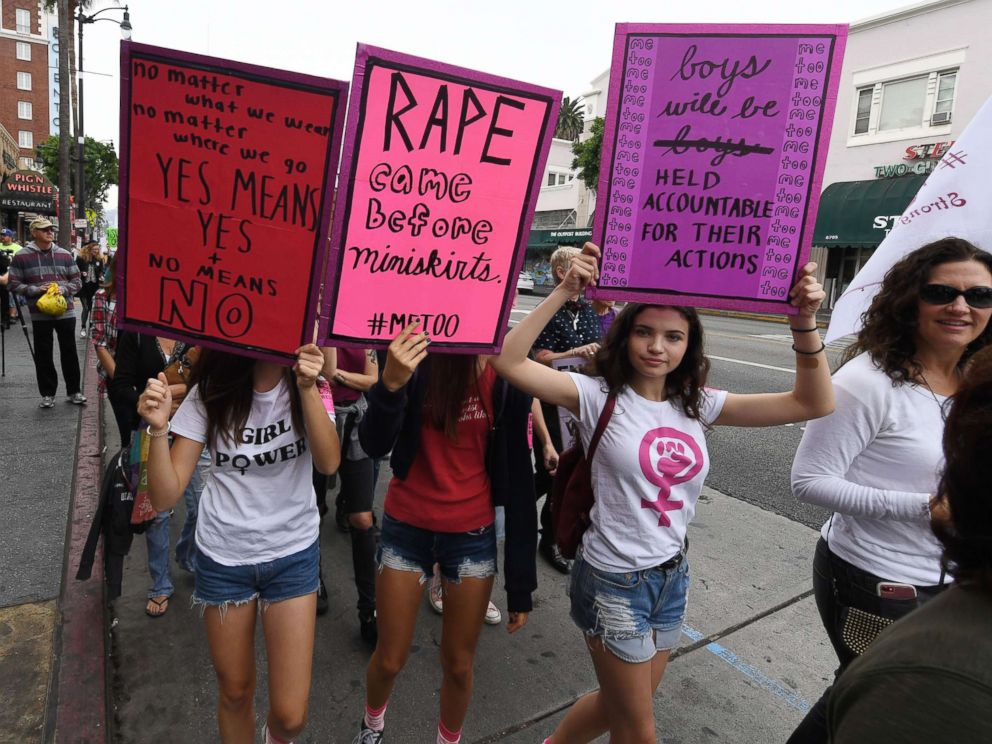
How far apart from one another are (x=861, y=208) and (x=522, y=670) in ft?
81.0

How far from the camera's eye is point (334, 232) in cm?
187

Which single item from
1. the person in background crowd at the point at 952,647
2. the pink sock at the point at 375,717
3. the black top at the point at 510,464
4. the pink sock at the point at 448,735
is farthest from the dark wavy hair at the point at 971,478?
the pink sock at the point at 375,717

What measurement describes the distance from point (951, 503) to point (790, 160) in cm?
138

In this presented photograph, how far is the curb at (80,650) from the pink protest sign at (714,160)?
2.60 m

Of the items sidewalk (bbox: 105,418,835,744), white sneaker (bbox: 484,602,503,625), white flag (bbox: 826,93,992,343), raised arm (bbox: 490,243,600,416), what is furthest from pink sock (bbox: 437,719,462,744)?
white flag (bbox: 826,93,992,343)

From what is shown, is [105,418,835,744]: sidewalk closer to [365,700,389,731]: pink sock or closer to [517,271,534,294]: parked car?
[365,700,389,731]: pink sock

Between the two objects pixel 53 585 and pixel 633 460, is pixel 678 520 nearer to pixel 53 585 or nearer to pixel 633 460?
pixel 633 460

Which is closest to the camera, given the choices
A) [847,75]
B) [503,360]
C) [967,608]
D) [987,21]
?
[967,608]

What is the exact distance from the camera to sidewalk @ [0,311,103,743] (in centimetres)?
272

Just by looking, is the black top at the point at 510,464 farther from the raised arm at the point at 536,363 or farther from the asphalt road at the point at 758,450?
the asphalt road at the point at 758,450

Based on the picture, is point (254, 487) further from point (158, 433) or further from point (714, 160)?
point (714, 160)

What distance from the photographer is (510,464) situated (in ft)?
7.96

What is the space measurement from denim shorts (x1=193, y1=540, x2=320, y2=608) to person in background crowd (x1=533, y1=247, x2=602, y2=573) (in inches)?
76.7

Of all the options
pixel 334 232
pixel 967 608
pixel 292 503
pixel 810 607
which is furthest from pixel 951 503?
pixel 810 607
